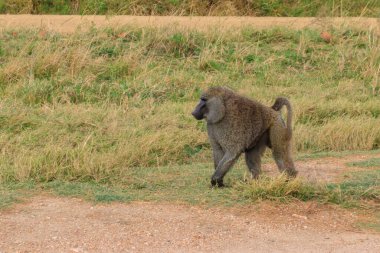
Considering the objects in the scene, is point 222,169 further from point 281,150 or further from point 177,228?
point 177,228

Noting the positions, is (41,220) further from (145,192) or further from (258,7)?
(258,7)

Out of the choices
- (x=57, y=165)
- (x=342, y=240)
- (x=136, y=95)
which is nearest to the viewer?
(x=342, y=240)

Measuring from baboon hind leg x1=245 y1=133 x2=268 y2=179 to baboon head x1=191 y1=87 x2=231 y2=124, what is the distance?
→ 402 millimetres

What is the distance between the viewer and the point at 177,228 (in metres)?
5.47

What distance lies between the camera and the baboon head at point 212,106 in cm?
656

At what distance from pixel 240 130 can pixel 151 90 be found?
3.86 meters

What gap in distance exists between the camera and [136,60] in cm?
1123

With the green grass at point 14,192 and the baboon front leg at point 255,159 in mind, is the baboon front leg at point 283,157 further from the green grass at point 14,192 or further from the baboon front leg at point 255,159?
the green grass at point 14,192

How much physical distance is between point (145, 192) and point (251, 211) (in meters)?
1.01

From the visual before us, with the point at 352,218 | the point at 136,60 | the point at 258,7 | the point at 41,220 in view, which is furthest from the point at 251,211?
the point at 258,7

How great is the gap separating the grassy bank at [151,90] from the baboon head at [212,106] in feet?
3.23

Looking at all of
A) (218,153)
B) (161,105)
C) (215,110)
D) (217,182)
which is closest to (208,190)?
(217,182)

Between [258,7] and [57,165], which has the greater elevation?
[258,7]

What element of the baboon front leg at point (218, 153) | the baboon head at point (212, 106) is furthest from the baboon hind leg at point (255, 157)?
the baboon head at point (212, 106)
